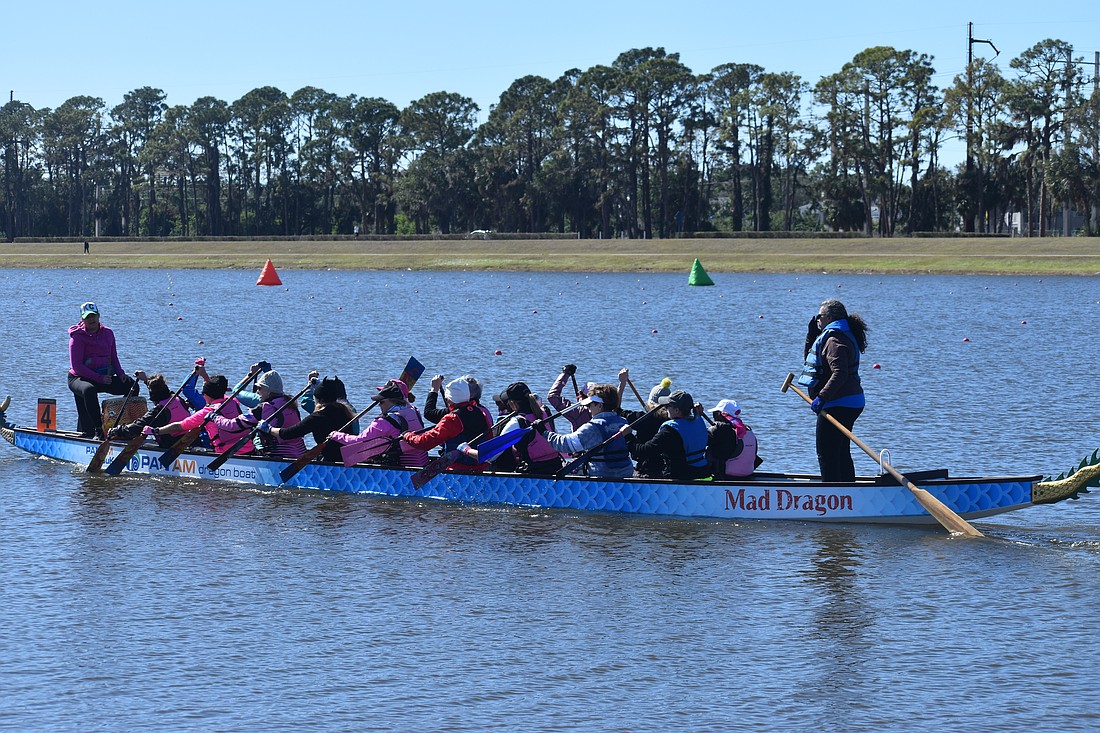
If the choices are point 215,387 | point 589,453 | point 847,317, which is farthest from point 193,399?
point 847,317

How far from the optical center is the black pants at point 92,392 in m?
20.7

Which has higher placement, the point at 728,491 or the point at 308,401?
the point at 308,401

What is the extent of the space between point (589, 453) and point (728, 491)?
1.58m

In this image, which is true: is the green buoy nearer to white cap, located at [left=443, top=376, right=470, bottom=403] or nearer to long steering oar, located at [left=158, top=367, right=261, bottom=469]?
long steering oar, located at [left=158, top=367, right=261, bottom=469]

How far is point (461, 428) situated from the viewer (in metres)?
17.4

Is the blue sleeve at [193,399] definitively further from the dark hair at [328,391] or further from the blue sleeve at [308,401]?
the dark hair at [328,391]

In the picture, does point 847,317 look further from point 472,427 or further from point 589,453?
point 472,427

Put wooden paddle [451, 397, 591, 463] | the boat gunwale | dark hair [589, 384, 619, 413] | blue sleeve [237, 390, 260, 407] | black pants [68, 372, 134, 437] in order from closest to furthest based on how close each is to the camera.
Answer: the boat gunwale, dark hair [589, 384, 619, 413], wooden paddle [451, 397, 591, 463], blue sleeve [237, 390, 260, 407], black pants [68, 372, 134, 437]

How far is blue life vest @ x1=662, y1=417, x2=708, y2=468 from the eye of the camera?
16.1 metres

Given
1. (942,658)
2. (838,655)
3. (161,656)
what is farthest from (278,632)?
(942,658)

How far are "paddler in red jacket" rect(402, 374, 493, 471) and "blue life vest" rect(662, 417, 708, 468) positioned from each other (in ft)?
7.99

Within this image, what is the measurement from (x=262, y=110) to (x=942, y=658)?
133m

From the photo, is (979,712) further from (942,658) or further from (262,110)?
(262,110)

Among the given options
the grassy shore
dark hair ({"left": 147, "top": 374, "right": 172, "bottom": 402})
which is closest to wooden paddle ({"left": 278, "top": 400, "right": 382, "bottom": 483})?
dark hair ({"left": 147, "top": 374, "right": 172, "bottom": 402})
